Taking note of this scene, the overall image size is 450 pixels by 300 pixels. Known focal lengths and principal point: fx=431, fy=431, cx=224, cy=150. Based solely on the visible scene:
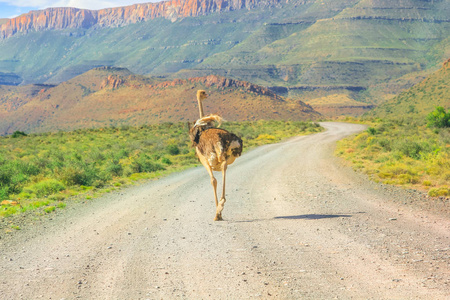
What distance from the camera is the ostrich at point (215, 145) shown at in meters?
8.50

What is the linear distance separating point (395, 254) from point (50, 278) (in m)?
4.80

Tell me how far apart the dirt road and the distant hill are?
67291 millimetres

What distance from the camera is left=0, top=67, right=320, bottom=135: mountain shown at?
10131 centimetres

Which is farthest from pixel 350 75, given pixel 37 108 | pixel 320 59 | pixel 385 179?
pixel 385 179

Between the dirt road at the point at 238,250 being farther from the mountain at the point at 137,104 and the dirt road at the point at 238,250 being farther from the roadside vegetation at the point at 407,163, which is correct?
the mountain at the point at 137,104

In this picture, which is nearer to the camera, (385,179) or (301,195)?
(301,195)

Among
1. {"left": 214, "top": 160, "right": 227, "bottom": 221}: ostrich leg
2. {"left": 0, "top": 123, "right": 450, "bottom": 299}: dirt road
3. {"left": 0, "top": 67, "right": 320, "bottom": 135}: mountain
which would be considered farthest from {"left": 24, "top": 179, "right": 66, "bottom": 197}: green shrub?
{"left": 0, "top": 67, "right": 320, "bottom": 135}: mountain

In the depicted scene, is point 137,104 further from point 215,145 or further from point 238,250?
point 238,250

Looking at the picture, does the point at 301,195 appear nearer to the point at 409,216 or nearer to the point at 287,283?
the point at 409,216

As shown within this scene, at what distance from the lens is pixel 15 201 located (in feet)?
41.9

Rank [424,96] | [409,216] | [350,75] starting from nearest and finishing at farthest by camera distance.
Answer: [409,216] < [424,96] < [350,75]

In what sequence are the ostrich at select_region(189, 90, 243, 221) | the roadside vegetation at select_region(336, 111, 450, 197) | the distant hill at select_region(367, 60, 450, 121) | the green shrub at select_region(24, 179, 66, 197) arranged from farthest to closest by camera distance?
the distant hill at select_region(367, 60, 450, 121) < the green shrub at select_region(24, 179, 66, 197) < the roadside vegetation at select_region(336, 111, 450, 197) < the ostrich at select_region(189, 90, 243, 221)

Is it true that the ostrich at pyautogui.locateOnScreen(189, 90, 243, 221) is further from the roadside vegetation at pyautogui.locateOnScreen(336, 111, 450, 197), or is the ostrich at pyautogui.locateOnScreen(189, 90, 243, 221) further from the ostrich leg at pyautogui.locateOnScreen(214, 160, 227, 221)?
the roadside vegetation at pyautogui.locateOnScreen(336, 111, 450, 197)

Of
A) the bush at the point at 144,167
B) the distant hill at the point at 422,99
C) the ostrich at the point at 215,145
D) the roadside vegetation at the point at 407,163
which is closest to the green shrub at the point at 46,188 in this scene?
the bush at the point at 144,167
